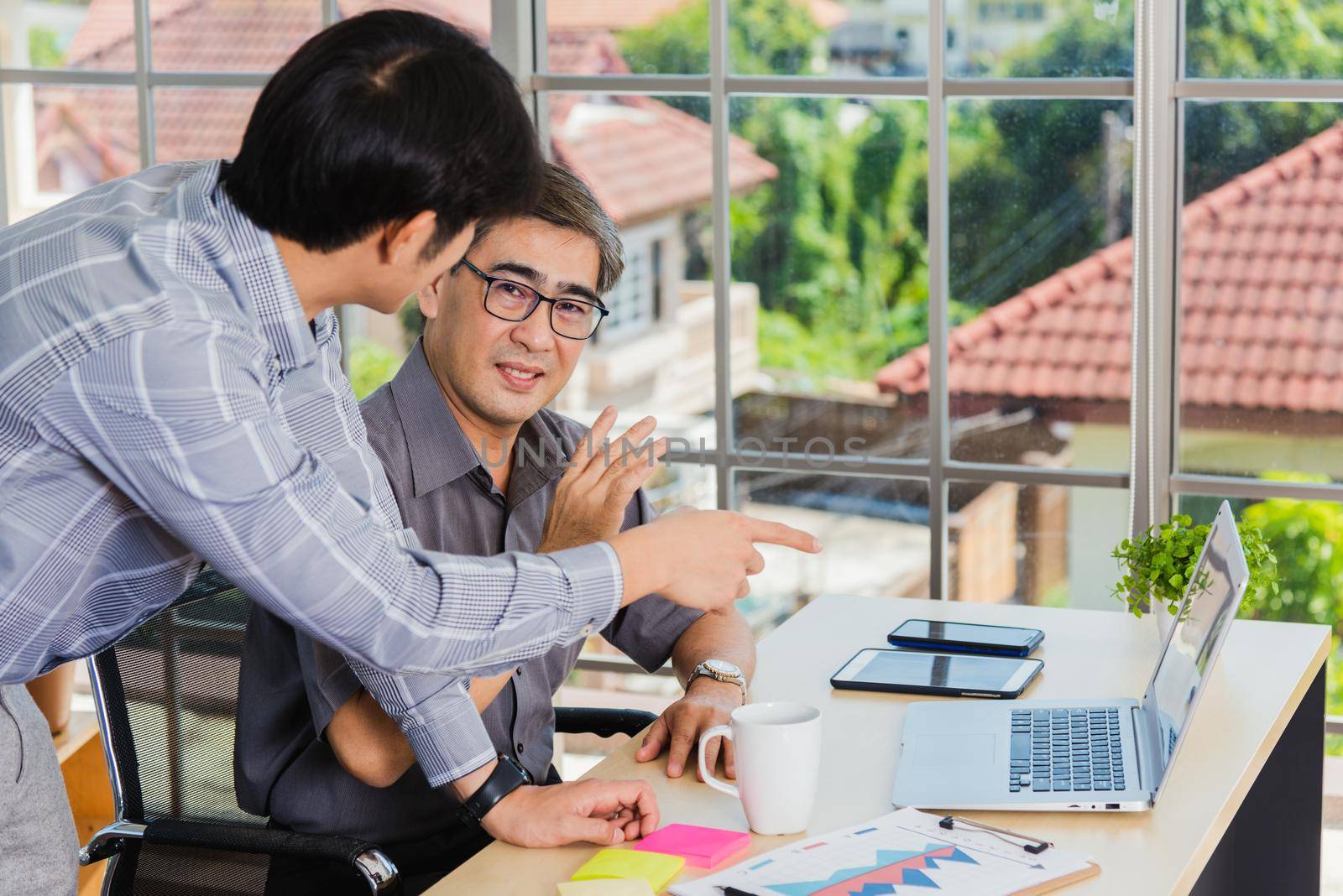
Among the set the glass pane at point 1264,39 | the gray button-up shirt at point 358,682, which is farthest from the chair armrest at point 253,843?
the glass pane at point 1264,39

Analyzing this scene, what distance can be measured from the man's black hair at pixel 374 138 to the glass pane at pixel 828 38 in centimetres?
170

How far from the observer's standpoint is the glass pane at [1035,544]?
2732 millimetres

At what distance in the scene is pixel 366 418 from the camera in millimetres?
1938

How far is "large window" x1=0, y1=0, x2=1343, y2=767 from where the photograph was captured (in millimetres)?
2574

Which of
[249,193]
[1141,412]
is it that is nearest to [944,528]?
[1141,412]

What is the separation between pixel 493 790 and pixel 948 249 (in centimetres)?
165

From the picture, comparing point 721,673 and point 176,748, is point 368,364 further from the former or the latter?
point 721,673

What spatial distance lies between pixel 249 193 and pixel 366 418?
2.50ft

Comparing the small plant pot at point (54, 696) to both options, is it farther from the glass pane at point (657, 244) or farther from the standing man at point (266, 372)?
the standing man at point (266, 372)

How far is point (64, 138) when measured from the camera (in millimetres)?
3348

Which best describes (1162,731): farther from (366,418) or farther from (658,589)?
(366,418)

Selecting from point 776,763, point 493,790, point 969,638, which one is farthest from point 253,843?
point 969,638

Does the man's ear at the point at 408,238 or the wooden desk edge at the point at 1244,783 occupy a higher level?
the man's ear at the point at 408,238

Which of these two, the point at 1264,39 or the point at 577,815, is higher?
the point at 1264,39
